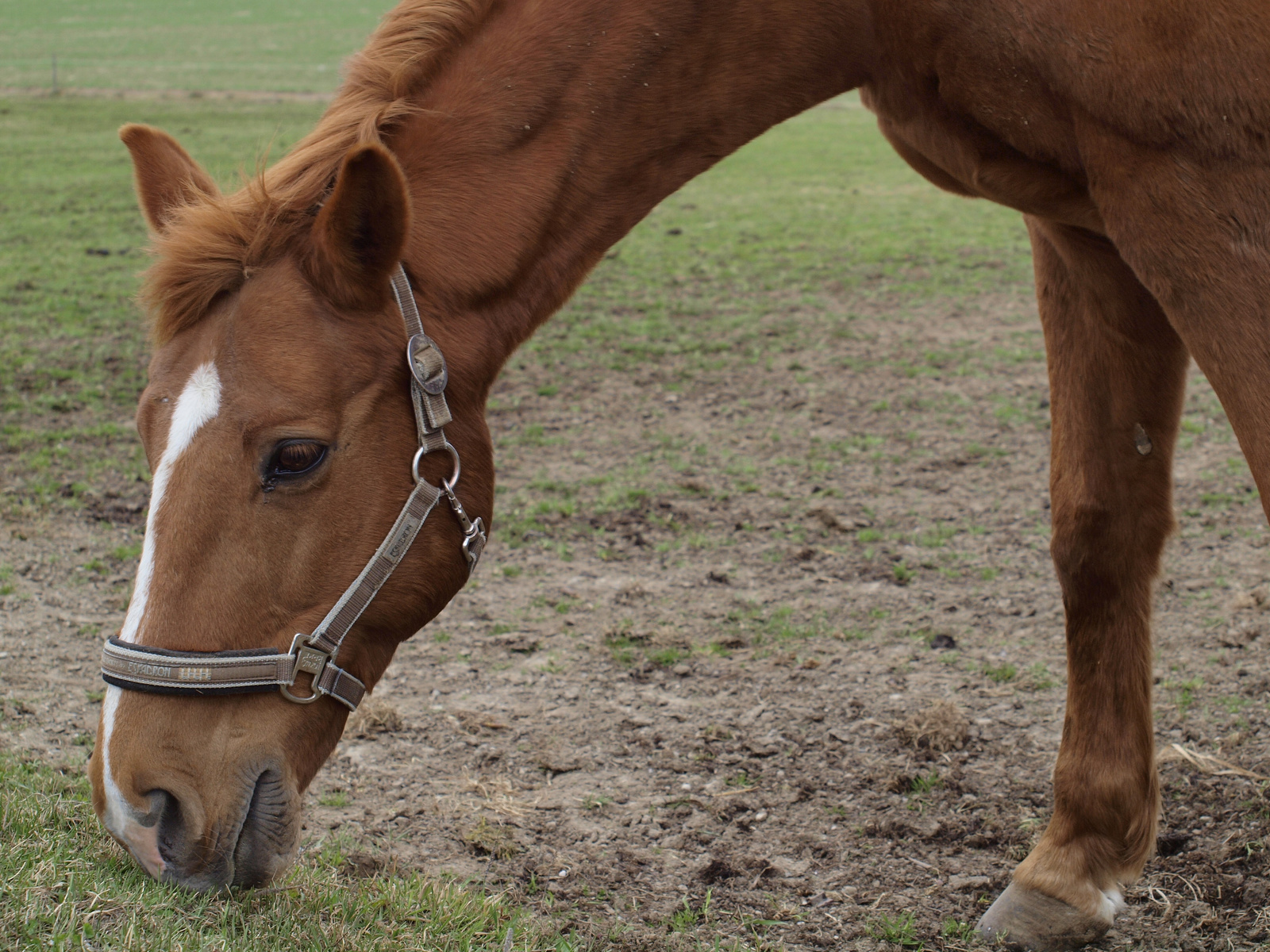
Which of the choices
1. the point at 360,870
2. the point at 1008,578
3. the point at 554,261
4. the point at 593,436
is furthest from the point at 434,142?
the point at 593,436

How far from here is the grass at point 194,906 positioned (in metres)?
1.97

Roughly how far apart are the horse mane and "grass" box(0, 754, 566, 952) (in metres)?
1.06

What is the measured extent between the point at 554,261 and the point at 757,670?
195 cm

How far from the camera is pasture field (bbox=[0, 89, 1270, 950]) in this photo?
101 inches

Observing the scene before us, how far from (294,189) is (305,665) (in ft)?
2.93

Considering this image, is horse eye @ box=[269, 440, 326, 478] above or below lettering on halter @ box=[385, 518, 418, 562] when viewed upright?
above

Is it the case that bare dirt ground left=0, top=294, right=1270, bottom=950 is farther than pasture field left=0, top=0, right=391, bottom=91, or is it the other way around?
pasture field left=0, top=0, right=391, bottom=91

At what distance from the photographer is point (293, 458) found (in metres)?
1.96

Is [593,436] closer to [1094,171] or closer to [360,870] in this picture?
[360,870]

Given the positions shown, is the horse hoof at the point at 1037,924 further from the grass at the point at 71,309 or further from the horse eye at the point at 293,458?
the grass at the point at 71,309

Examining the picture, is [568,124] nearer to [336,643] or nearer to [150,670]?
[336,643]

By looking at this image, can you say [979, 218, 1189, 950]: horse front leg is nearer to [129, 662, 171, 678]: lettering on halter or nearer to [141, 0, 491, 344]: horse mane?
[141, 0, 491, 344]: horse mane

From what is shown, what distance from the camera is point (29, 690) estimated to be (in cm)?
340

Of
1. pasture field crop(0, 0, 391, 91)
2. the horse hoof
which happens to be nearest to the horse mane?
the horse hoof
